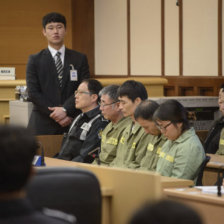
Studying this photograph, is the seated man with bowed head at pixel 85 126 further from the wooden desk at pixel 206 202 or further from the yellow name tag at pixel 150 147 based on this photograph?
the wooden desk at pixel 206 202

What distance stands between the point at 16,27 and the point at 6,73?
2623mm

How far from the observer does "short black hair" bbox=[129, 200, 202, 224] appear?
1223 mm

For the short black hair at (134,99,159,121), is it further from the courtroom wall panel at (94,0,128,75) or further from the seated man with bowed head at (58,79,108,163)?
the courtroom wall panel at (94,0,128,75)

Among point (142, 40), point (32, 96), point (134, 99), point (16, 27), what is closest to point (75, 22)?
point (16, 27)

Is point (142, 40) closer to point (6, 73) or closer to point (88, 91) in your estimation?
point (6, 73)

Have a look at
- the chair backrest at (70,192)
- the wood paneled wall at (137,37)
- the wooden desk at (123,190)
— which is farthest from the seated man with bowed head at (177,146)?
the wood paneled wall at (137,37)

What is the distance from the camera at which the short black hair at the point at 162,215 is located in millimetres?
1223

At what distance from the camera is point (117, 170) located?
8.73ft

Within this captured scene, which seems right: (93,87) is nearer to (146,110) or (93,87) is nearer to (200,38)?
(146,110)

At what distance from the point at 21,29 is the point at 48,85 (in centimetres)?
472

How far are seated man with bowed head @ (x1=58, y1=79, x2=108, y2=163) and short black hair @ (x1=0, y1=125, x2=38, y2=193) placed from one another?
4.06 metres

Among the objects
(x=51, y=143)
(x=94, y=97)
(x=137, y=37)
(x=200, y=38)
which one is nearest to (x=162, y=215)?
(x=94, y=97)

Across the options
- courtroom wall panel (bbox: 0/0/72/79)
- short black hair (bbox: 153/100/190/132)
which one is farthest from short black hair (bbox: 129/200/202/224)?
courtroom wall panel (bbox: 0/0/72/79)

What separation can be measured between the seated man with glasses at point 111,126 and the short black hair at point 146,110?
625 mm
